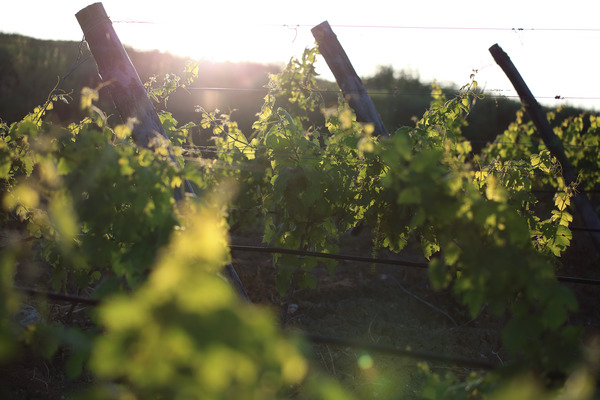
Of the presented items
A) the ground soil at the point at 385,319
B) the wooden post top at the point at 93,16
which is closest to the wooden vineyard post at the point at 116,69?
the wooden post top at the point at 93,16

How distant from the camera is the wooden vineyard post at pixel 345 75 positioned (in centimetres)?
443

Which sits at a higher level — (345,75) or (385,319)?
(345,75)

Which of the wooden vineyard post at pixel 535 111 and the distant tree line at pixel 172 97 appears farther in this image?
the distant tree line at pixel 172 97

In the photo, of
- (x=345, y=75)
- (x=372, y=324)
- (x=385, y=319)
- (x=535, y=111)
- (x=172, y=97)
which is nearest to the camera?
(x=345, y=75)

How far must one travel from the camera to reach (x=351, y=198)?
12.0 feet

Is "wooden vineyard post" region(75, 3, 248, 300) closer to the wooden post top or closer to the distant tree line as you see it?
the wooden post top

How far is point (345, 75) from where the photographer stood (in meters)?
4.45

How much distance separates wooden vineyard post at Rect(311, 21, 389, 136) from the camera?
4.43 metres

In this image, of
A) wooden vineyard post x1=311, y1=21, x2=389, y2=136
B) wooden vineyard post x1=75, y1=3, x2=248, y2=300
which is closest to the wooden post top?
wooden vineyard post x1=75, y1=3, x2=248, y2=300

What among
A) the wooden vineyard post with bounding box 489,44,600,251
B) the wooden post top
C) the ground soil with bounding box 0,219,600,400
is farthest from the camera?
the wooden vineyard post with bounding box 489,44,600,251

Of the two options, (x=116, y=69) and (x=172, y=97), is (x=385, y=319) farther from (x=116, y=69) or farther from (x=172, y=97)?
(x=172, y=97)

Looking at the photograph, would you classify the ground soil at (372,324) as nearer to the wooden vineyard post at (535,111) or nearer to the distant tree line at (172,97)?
the wooden vineyard post at (535,111)

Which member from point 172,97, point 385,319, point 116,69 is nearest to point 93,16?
point 116,69

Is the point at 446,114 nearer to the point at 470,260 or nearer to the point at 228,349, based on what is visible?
the point at 470,260
